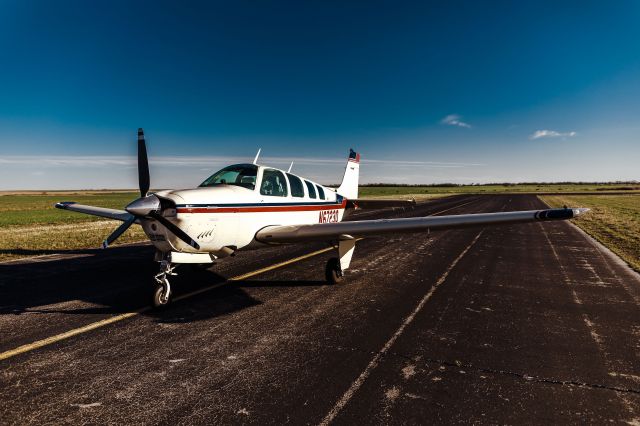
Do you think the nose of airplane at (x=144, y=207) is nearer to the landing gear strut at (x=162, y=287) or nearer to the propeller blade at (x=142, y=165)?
the landing gear strut at (x=162, y=287)

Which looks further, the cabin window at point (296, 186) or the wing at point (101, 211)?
the wing at point (101, 211)

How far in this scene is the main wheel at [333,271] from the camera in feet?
28.9

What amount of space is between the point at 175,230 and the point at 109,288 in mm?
3238

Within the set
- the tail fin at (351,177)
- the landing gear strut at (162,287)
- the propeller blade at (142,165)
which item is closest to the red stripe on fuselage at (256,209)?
the landing gear strut at (162,287)

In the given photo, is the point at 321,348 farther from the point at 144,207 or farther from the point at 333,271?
the point at 333,271

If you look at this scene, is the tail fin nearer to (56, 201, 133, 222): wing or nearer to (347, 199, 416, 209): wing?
(347, 199, 416, 209): wing

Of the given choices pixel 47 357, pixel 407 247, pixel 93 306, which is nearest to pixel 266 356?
pixel 47 357

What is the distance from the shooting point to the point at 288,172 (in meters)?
9.12

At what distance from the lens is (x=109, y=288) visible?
8211 mm

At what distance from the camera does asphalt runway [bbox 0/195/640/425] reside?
3674 millimetres

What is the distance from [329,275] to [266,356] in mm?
4188

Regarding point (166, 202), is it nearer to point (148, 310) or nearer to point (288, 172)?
point (148, 310)

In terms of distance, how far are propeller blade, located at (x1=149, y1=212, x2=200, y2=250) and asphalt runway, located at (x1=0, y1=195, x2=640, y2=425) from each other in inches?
50.0

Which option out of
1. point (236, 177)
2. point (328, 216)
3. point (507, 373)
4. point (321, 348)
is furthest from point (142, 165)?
point (507, 373)
